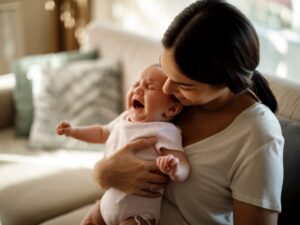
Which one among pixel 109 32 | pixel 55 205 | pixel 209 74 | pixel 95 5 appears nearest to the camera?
pixel 209 74

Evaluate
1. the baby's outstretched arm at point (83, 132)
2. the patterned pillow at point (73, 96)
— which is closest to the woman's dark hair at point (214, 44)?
the baby's outstretched arm at point (83, 132)

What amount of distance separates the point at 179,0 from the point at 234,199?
163 centimetres

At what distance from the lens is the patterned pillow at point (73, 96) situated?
2301 mm

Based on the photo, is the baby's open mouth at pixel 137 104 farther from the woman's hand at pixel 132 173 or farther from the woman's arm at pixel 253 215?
the woman's arm at pixel 253 215

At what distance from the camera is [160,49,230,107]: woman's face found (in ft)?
3.55

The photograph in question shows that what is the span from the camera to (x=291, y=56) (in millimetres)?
2008

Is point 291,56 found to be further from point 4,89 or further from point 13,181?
point 4,89

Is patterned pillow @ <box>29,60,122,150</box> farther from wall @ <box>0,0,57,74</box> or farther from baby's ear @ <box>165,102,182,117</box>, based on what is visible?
baby's ear @ <box>165,102,182,117</box>

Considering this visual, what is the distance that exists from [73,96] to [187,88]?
4.33 ft

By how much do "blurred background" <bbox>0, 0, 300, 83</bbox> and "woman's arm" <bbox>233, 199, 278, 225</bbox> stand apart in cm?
104

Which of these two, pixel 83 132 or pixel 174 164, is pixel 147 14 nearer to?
pixel 83 132

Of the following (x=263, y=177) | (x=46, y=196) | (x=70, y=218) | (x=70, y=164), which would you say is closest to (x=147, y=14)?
(x=70, y=164)

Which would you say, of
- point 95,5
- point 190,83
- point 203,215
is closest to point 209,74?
point 190,83

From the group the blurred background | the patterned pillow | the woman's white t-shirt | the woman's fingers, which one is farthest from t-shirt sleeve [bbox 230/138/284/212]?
the patterned pillow
